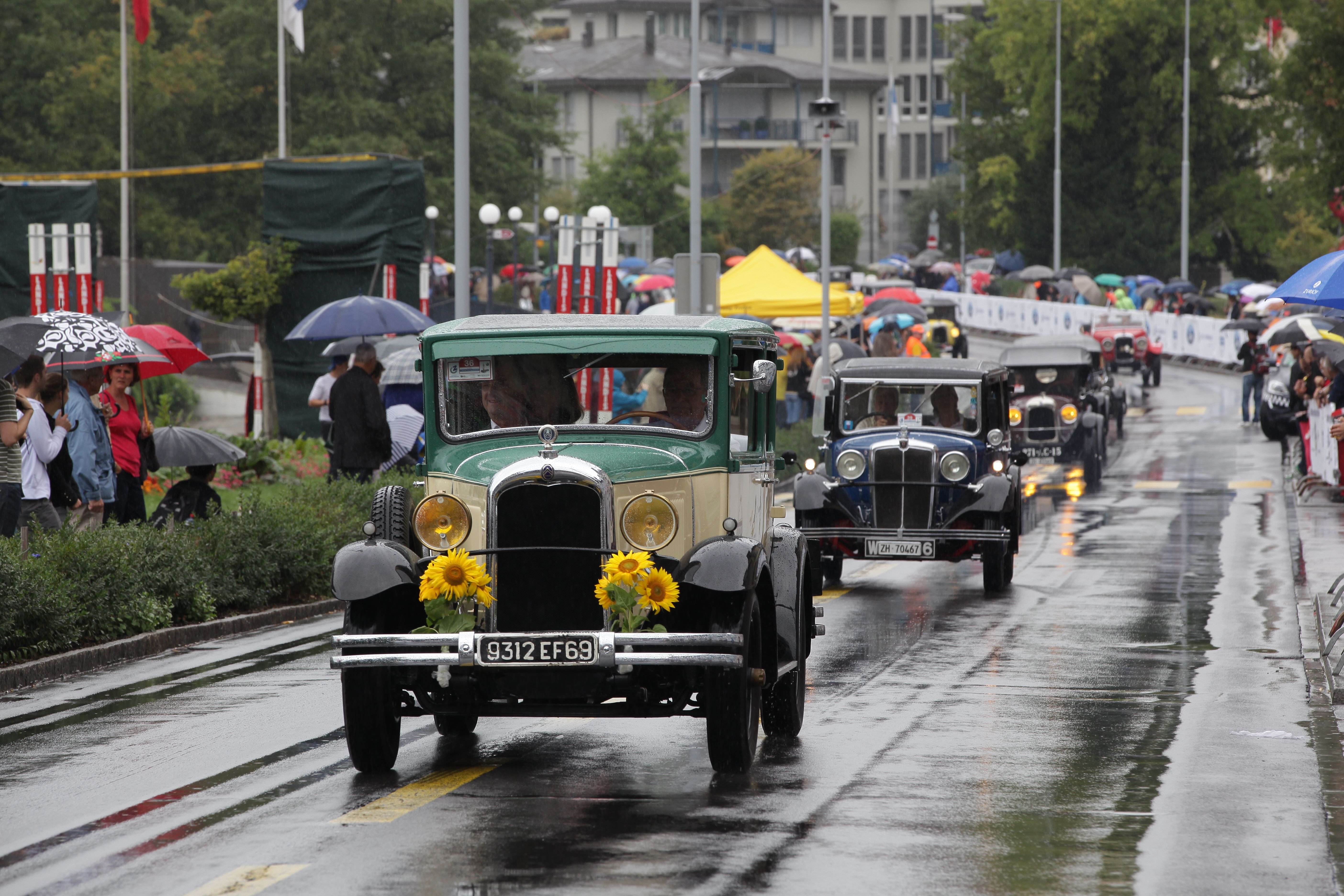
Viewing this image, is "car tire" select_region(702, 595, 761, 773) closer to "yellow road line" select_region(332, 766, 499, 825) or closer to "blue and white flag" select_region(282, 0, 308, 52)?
"yellow road line" select_region(332, 766, 499, 825)

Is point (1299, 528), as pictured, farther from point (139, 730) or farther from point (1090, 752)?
point (139, 730)

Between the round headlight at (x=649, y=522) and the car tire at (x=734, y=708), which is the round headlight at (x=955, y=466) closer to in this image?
the car tire at (x=734, y=708)

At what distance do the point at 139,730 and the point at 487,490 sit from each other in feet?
9.11

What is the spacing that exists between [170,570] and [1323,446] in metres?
16.3

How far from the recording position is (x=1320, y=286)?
12.8m

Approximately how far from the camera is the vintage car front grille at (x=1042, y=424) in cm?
3195

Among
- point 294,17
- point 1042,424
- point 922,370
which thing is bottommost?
point 1042,424

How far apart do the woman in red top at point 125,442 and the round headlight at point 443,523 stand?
765 cm

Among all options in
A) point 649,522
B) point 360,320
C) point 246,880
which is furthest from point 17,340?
point 360,320

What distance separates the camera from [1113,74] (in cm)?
8338

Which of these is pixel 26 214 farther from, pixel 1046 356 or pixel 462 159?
pixel 1046 356

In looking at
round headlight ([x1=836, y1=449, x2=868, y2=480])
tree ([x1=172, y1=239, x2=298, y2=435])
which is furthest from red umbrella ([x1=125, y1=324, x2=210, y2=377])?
tree ([x1=172, y1=239, x2=298, y2=435])

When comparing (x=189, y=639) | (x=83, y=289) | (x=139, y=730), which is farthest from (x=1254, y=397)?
(x=139, y=730)

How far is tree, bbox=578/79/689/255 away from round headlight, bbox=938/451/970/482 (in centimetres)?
5176
